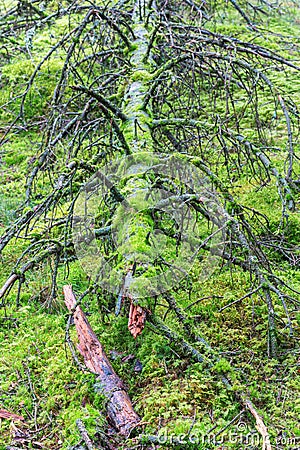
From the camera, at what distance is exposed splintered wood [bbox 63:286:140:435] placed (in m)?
2.78

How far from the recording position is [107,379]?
3076 mm

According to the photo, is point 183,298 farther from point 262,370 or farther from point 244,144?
point 244,144

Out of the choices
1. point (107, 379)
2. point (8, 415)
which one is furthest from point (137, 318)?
point (8, 415)

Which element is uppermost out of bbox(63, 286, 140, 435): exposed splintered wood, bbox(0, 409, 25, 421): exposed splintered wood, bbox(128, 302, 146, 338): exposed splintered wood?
bbox(128, 302, 146, 338): exposed splintered wood

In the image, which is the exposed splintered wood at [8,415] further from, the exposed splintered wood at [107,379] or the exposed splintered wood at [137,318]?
the exposed splintered wood at [137,318]

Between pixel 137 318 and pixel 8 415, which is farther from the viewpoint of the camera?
pixel 8 415

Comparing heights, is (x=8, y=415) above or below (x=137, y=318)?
below

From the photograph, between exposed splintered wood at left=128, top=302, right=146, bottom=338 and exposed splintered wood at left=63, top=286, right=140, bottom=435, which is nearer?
exposed splintered wood at left=63, top=286, right=140, bottom=435

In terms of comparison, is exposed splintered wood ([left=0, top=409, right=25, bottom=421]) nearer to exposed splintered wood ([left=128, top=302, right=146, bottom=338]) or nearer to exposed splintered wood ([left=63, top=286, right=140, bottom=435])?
exposed splintered wood ([left=63, top=286, right=140, bottom=435])

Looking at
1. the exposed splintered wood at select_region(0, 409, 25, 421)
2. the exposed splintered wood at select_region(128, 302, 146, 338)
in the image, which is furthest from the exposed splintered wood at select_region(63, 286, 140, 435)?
the exposed splintered wood at select_region(0, 409, 25, 421)

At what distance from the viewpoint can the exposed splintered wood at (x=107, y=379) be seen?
9.12 feet

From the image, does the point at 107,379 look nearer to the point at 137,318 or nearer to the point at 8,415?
the point at 137,318

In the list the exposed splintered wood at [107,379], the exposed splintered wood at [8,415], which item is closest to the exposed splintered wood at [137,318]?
the exposed splintered wood at [107,379]

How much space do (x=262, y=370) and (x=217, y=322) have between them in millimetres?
570
